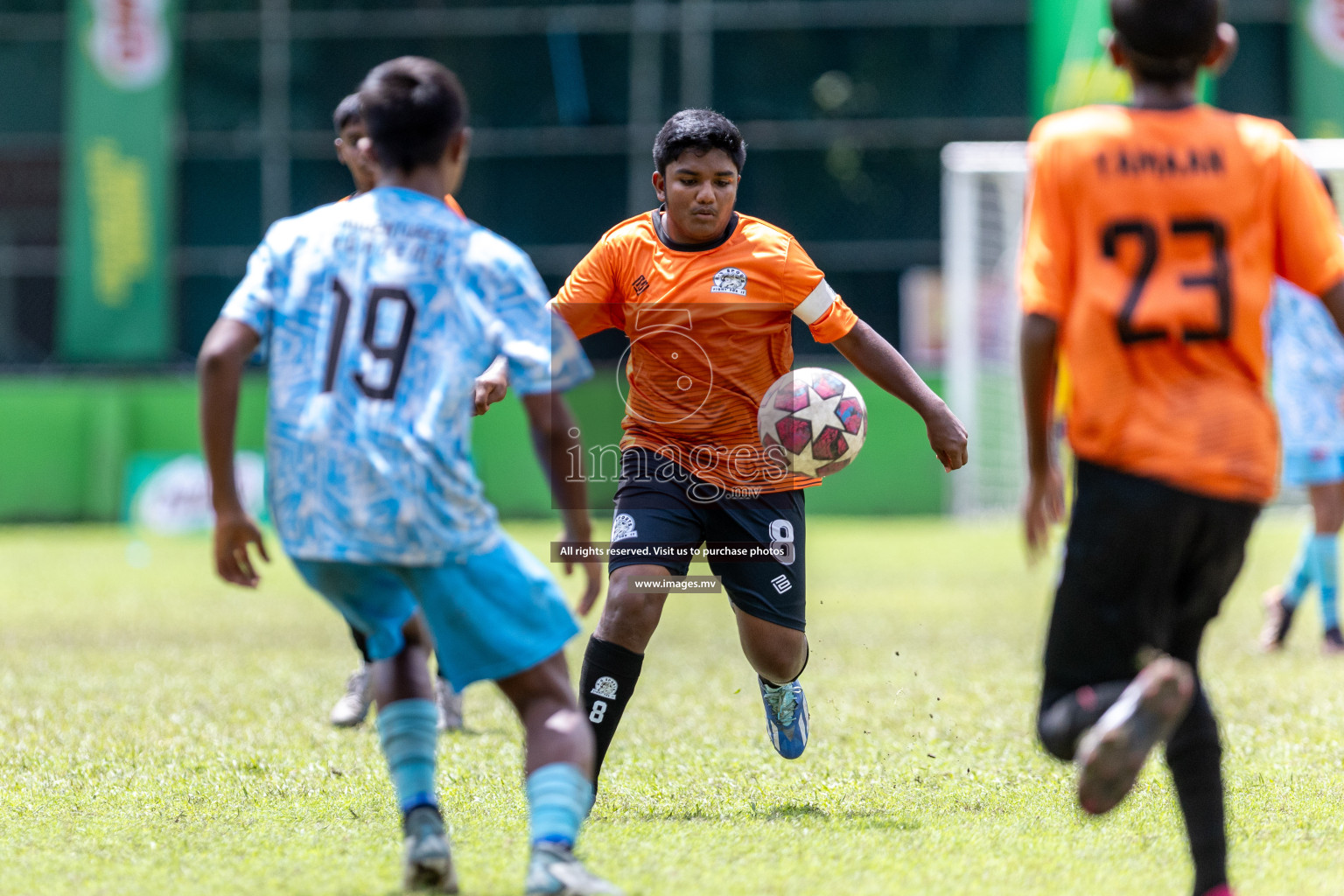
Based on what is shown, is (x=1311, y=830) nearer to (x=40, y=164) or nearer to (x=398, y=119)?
(x=398, y=119)

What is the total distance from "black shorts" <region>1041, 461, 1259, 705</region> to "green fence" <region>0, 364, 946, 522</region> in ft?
49.8

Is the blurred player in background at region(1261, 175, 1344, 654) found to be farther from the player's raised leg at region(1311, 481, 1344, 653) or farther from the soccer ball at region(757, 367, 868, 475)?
the soccer ball at region(757, 367, 868, 475)

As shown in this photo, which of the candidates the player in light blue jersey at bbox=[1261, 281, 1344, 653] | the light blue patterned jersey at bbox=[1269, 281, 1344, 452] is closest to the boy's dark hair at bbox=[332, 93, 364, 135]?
the player in light blue jersey at bbox=[1261, 281, 1344, 653]

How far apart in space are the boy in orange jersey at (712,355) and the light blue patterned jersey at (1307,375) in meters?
4.98

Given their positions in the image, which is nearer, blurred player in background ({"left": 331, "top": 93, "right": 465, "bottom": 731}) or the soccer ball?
the soccer ball

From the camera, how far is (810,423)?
515cm

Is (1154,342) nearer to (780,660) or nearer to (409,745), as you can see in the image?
(409,745)

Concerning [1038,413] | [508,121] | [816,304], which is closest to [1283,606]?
[816,304]

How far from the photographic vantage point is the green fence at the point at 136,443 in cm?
1892

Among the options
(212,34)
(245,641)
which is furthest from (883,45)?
(245,641)

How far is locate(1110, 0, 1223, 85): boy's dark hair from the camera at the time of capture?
3.43 m

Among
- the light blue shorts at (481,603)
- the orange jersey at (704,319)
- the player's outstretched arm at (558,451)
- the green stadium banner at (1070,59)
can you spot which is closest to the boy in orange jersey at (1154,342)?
the player's outstretched arm at (558,451)

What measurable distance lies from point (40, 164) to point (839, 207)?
11185 millimetres

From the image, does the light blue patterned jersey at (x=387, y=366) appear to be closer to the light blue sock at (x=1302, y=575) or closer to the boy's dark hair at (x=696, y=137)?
the boy's dark hair at (x=696, y=137)
